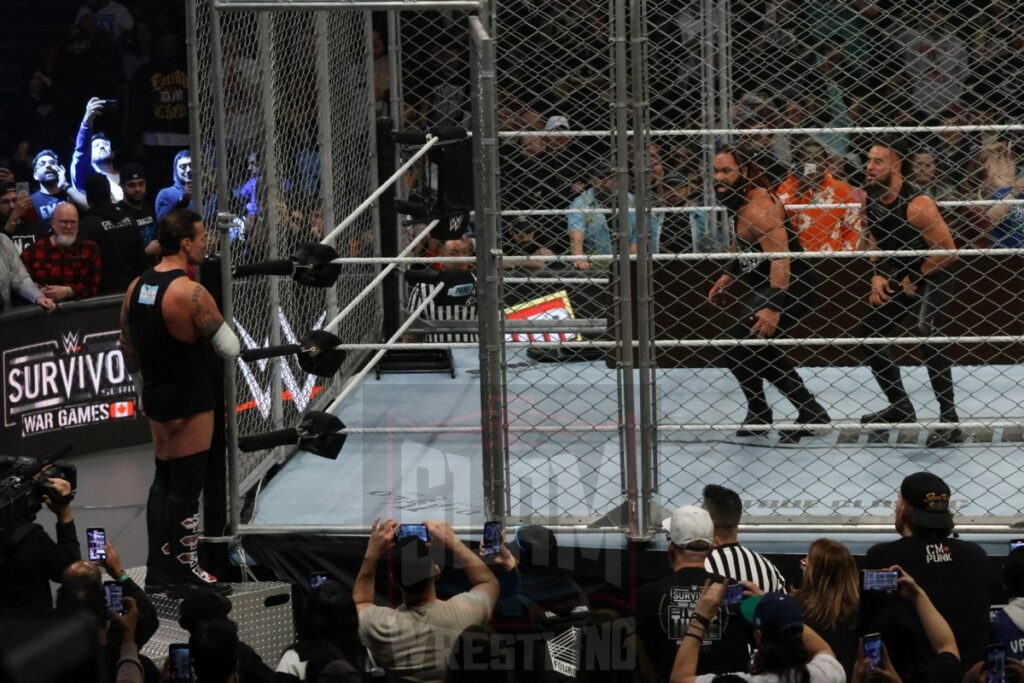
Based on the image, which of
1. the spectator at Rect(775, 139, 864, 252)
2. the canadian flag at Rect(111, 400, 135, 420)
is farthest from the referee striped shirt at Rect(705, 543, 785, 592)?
the canadian flag at Rect(111, 400, 135, 420)

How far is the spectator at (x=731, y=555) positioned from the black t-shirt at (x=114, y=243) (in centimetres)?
607

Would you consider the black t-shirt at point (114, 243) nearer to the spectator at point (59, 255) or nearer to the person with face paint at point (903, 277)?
the spectator at point (59, 255)

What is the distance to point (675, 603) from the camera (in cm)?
441

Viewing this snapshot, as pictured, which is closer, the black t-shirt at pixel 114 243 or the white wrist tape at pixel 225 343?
the white wrist tape at pixel 225 343

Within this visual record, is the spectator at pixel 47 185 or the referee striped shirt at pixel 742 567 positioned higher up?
the spectator at pixel 47 185

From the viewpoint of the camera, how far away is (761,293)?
675 centimetres

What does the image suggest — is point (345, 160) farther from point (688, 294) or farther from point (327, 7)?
point (327, 7)

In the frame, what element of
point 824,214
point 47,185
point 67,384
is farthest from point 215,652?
point 47,185

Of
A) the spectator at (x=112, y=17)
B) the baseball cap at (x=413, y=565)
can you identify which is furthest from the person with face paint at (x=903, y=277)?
the spectator at (x=112, y=17)

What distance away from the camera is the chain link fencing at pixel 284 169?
6125 millimetres

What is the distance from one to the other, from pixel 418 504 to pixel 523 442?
0.85 meters

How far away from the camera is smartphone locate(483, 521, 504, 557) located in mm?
4691

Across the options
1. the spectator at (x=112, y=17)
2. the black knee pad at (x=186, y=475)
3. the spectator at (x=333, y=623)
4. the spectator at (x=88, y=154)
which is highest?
the spectator at (x=112, y=17)

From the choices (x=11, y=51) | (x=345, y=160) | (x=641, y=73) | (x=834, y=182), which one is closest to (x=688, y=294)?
(x=834, y=182)
